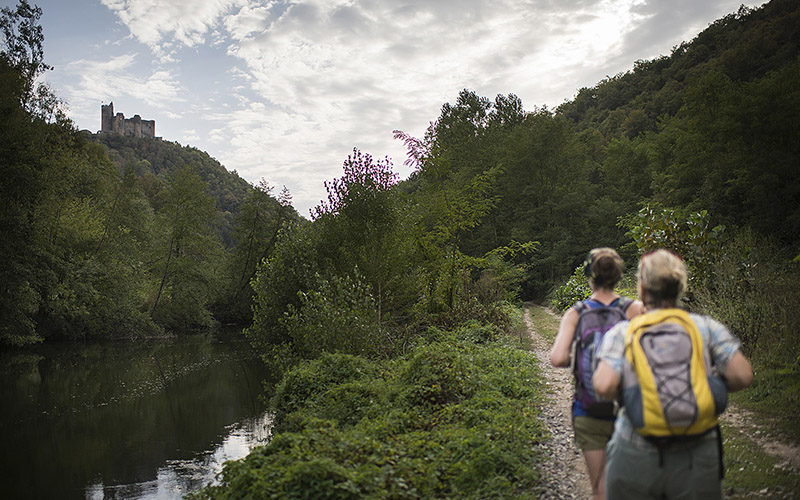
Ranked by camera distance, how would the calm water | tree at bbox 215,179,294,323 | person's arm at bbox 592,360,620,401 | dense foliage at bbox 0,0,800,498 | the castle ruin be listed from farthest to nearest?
the castle ruin
tree at bbox 215,179,294,323
the calm water
dense foliage at bbox 0,0,800,498
person's arm at bbox 592,360,620,401

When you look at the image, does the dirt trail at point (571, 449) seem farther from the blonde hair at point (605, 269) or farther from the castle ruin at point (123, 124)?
the castle ruin at point (123, 124)

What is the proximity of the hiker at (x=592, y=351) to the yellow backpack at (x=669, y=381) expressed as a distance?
0.60 metres

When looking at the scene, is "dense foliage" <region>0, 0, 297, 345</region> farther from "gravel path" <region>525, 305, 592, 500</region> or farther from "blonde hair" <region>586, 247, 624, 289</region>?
"blonde hair" <region>586, 247, 624, 289</region>

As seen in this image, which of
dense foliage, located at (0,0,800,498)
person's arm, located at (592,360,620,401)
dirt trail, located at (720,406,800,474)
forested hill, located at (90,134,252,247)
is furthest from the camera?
forested hill, located at (90,134,252,247)

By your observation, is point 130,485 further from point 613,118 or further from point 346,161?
point 613,118

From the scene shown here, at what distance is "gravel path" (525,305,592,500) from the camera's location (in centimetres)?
543

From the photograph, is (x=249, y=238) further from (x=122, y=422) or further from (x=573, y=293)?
(x=122, y=422)

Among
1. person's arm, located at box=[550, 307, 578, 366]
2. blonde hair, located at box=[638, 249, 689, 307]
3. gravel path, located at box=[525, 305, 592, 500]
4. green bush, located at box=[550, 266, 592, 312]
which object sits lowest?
gravel path, located at box=[525, 305, 592, 500]

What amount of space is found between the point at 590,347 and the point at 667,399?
2.53 feet

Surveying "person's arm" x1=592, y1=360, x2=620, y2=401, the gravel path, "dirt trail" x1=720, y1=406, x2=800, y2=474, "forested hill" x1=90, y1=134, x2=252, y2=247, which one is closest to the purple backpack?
"person's arm" x1=592, y1=360, x2=620, y2=401

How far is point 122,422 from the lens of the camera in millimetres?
14664

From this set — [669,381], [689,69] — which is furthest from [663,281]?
[689,69]

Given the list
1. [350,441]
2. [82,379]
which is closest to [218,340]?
[82,379]

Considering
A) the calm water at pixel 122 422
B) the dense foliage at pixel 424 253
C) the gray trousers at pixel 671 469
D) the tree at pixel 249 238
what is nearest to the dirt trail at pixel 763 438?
the dense foliage at pixel 424 253
